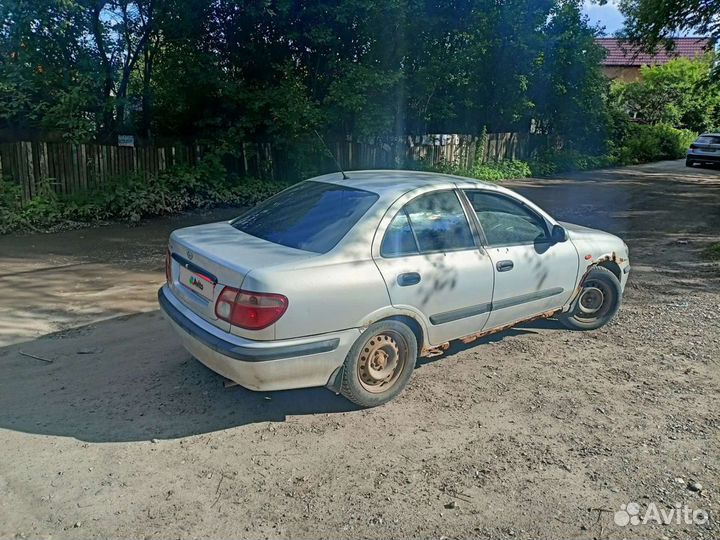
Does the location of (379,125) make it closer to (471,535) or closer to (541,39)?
(541,39)

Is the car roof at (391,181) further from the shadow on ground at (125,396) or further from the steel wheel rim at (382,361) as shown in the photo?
the shadow on ground at (125,396)

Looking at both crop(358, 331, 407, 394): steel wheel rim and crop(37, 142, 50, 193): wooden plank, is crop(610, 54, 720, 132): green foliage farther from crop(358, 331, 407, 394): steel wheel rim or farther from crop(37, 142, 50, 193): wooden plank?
crop(358, 331, 407, 394): steel wheel rim

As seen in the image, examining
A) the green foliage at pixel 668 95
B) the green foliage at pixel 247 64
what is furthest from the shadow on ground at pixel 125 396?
the green foliage at pixel 668 95

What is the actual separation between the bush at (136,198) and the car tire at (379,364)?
25.6 feet

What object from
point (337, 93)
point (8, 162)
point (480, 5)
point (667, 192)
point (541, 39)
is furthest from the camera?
point (541, 39)

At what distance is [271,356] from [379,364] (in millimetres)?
872

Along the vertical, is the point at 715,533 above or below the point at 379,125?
below

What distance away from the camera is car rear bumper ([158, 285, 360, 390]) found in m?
3.60

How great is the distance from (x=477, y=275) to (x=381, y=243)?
88cm

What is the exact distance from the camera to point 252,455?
3.58m

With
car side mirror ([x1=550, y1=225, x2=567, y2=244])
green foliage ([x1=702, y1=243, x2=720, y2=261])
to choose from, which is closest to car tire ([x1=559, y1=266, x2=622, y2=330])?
car side mirror ([x1=550, y1=225, x2=567, y2=244])

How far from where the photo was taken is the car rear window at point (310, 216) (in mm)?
4129

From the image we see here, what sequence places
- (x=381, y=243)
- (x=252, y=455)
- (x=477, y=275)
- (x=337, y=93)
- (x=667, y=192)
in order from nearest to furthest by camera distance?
(x=252, y=455) → (x=381, y=243) → (x=477, y=275) → (x=337, y=93) → (x=667, y=192)

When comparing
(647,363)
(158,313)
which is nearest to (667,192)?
(647,363)
